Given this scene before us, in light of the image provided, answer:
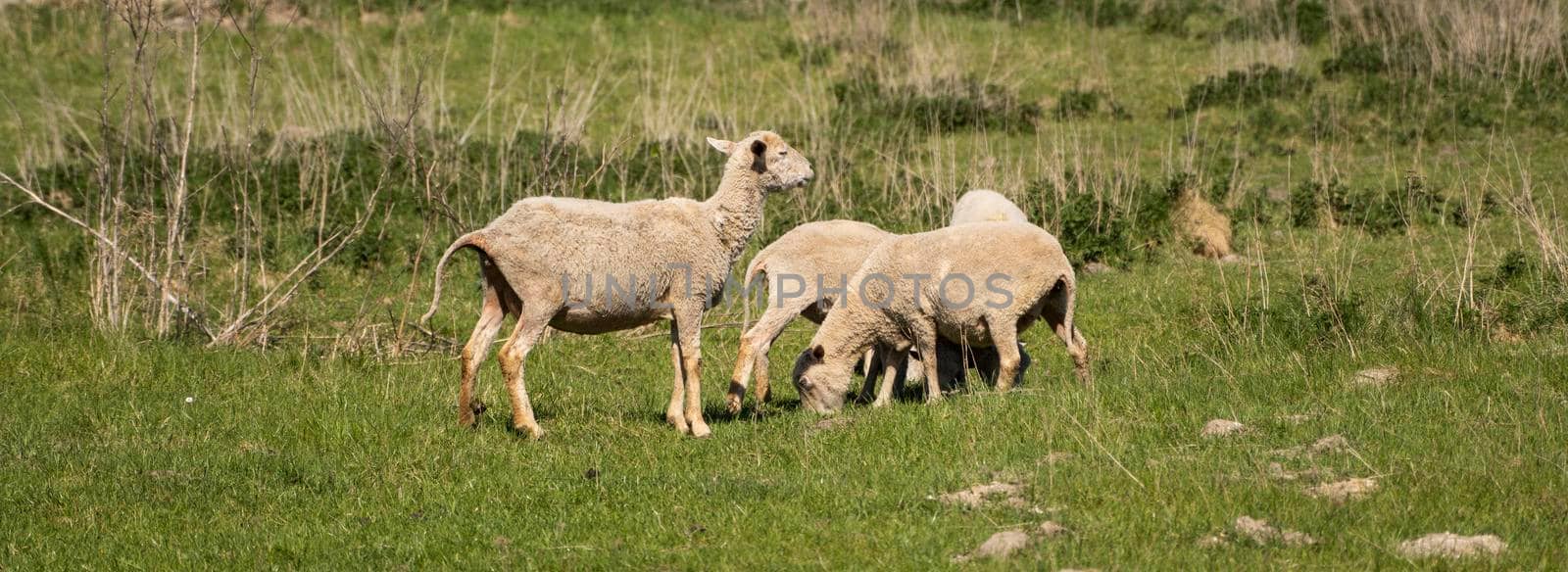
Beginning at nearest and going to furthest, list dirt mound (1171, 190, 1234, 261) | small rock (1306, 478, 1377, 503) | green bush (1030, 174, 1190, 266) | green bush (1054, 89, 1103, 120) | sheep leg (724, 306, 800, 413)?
small rock (1306, 478, 1377, 503), sheep leg (724, 306, 800, 413), green bush (1030, 174, 1190, 266), dirt mound (1171, 190, 1234, 261), green bush (1054, 89, 1103, 120)

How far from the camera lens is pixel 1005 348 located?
933 cm

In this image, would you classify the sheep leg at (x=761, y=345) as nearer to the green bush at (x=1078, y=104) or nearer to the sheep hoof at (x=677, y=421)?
the sheep hoof at (x=677, y=421)

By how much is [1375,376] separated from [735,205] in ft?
11.9

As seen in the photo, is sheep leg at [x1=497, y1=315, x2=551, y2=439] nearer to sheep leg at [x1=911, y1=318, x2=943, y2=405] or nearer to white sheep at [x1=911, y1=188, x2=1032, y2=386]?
sheep leg at [x1=911, y1=318, x2=943, y2=405]

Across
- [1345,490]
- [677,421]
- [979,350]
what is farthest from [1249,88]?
[1345,490]

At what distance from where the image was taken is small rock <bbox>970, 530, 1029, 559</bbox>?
6.29m

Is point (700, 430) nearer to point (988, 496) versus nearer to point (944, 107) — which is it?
point (988, 496)

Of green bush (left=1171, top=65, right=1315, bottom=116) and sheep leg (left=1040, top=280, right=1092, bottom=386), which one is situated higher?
sheep leg (left=1040, top=280, right=1092, bottom=386)

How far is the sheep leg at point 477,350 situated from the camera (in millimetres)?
8820

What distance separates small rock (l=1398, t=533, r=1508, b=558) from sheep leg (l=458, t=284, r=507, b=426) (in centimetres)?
475

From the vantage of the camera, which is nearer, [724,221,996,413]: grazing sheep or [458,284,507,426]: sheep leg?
[458,284,507,426]: sheep leg

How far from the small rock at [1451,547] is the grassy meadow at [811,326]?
9 cm

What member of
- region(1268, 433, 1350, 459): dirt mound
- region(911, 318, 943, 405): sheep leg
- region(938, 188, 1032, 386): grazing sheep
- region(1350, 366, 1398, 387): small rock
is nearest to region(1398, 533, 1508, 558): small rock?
region(1268, 433, 1350, 459): dirt mound

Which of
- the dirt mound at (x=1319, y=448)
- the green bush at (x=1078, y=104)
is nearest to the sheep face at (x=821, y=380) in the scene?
the dirt mound at (x=1319, y=448)
